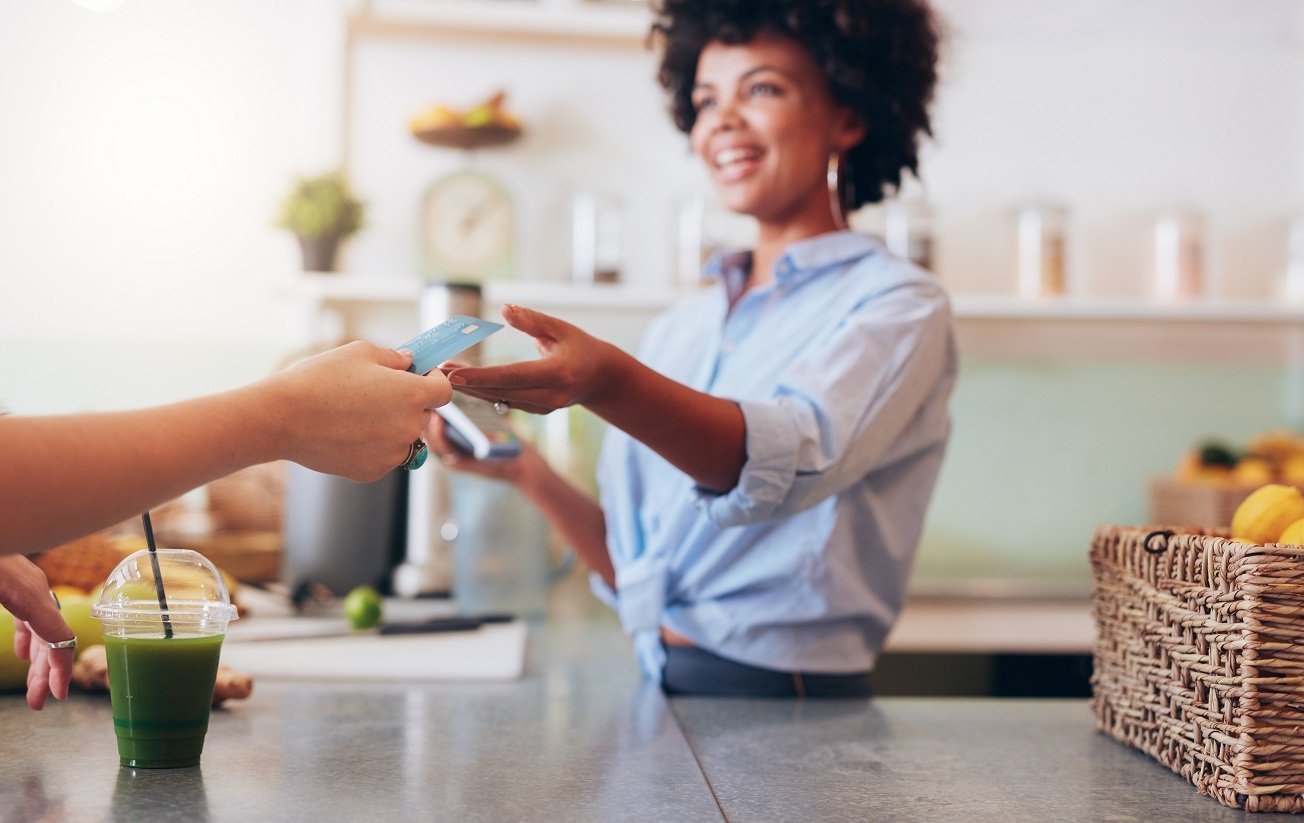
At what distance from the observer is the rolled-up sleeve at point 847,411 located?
1007 mm

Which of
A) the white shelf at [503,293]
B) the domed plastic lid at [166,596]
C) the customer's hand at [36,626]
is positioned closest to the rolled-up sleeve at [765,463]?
the domed plastic lid at [166,596]

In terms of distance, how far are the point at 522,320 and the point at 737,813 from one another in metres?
0.35

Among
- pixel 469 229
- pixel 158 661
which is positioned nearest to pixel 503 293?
pixel 469 229

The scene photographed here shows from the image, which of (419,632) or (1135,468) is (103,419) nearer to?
(419,632)

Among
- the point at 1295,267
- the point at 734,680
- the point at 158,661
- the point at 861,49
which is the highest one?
the point at 861,49

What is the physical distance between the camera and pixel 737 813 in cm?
74

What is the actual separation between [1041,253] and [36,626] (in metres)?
1.88

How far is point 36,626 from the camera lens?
834 mm

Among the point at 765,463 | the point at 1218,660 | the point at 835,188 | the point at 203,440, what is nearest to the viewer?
the point at 203,440

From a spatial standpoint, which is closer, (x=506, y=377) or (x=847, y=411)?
(x=506, y=377)

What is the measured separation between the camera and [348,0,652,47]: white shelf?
225 centimetres

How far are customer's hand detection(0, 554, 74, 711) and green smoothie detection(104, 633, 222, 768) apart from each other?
0.06m

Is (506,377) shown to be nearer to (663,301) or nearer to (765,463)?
(765,463)

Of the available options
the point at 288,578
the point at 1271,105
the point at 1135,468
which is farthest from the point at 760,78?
the point at 1271,105
